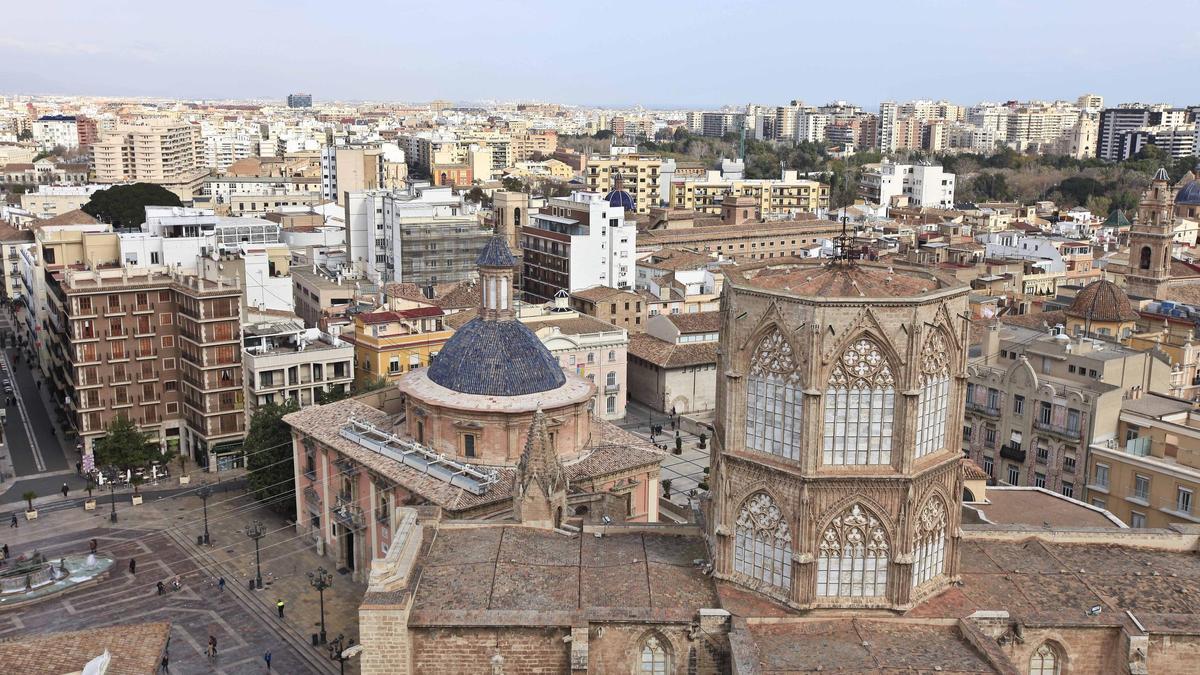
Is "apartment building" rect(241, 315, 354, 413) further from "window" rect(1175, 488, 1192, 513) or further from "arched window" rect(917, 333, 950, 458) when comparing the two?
"window" rect(1175, 488, 1192, 513)

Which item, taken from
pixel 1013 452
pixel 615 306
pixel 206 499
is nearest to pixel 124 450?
pixel 206 499

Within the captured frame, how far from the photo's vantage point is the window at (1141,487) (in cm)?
4125

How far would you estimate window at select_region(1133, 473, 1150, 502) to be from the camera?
41.2 metres

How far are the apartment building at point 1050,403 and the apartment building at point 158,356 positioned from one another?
39388mm

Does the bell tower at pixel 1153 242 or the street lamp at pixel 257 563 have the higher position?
the bell tower at pixel 1153 242

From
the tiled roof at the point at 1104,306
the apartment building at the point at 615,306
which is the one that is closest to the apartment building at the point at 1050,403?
the tiled roof at the point at 1104,306

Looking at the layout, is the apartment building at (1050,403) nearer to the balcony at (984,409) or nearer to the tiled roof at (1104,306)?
the balcony at (984,409)

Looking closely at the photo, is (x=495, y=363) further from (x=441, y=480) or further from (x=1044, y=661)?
(x=1044, y=661)

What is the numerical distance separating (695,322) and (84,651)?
49.7 metres

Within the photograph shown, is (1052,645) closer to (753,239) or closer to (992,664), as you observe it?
(992,664)

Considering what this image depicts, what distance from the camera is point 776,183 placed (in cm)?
14600

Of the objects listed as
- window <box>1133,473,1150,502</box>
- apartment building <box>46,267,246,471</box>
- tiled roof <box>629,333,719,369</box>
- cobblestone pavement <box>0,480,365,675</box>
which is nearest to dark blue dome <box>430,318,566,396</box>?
cobblestone pavement <box>0,480,365,675</box>

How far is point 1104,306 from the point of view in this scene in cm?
5800

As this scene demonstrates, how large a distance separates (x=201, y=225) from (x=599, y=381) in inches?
1363
